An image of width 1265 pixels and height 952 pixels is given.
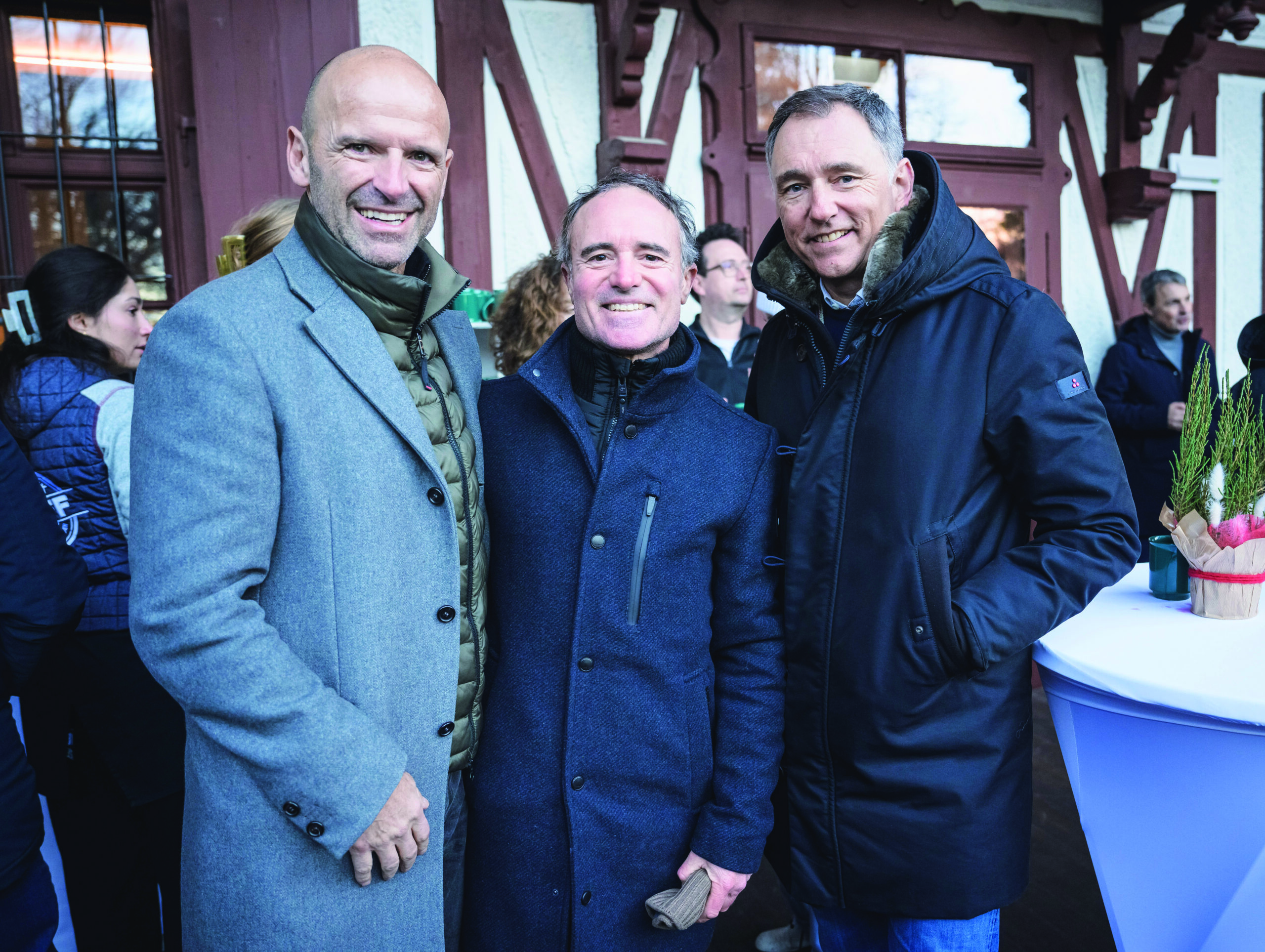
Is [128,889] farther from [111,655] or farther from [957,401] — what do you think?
[957,401]

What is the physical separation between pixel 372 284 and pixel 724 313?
8.62ft

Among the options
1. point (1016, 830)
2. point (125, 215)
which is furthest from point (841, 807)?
point (125, 215)

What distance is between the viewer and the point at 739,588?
1554 millimetres

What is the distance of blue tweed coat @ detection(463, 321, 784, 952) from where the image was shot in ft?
4.79

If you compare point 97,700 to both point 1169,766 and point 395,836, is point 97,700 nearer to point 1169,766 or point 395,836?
point 395,836

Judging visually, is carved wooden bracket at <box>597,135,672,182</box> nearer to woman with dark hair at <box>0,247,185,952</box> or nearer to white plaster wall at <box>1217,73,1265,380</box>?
woman with dark hair at <box>0,247,185,952</box>

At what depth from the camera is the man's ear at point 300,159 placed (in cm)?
142

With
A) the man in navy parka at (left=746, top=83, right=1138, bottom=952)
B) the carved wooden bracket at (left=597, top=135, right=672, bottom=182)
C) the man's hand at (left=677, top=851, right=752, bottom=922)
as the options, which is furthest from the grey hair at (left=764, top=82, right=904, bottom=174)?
the carved wooden bracket at (left=597, top=135, right=672, bottom=182)

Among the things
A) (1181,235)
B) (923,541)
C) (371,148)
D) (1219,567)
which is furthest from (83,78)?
(1181,235)

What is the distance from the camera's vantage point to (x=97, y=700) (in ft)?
7.05

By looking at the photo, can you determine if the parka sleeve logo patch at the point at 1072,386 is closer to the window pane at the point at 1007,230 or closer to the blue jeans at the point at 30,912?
the blue jeans at the point at 30,912

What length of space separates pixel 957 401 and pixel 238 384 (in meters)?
1.09

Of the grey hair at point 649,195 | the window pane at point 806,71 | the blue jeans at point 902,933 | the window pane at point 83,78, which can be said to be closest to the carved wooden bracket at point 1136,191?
the window pane at point 806,71

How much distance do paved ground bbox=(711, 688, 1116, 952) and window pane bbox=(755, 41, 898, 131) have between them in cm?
310
